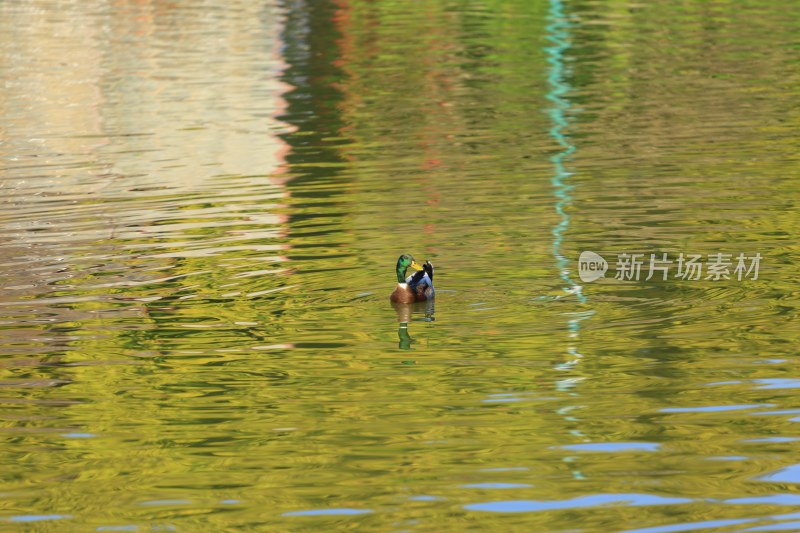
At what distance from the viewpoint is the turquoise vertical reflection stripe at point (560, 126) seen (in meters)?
14.7

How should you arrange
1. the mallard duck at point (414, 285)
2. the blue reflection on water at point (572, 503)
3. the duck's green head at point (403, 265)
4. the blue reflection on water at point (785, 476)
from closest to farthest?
the blue reflection on water at point (572, 503), the blue reflection on water at point (785, 476), the mallard duck at point (414, 285), the duck's green head at point (403, 265)

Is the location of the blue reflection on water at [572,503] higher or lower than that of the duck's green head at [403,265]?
higher

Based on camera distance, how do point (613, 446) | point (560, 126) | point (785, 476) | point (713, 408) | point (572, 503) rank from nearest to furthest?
point (572, 503)
point (785, 476)
point (613, 446)
point (713, 408)
point (560, 126)

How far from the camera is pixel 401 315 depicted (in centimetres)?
1331

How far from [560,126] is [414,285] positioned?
1128 centimetres

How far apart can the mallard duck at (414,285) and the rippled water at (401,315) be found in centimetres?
16

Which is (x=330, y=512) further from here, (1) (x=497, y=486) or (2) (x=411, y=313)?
(2) (x=411, y=313)

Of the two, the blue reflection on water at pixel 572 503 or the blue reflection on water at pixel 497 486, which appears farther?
the blue reflection on water at pixel 497 486

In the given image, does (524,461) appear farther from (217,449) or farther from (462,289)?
(462,289)

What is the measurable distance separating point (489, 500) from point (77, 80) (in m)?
26.6

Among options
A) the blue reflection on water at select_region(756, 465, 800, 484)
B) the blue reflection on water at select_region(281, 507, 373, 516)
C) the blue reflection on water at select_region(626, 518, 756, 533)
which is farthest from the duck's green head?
the blue reflection on water at select_region(626, 518, 756, 533)

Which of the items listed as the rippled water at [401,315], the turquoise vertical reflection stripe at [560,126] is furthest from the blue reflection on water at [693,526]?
the turquoise vertical reflection stripe at [560,126]

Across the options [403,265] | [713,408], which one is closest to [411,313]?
[403,265]

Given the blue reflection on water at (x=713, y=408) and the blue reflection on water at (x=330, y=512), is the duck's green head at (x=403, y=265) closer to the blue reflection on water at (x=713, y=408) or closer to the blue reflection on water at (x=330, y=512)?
the blue reflection on water at (x=713, y=408)
